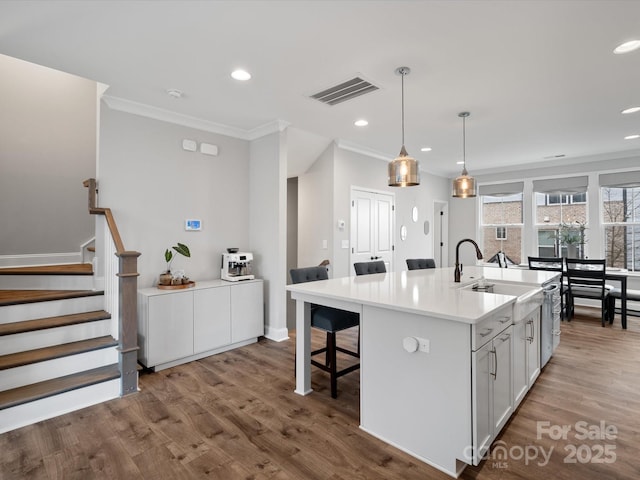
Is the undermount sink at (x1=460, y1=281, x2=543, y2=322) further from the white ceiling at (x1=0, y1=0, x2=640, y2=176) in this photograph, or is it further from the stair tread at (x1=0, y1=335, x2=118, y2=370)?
the stair tread at (x1=0, y1=335, x2=118, y2=370)

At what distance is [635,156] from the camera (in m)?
5.83

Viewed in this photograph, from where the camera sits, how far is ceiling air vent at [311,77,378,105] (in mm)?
3164

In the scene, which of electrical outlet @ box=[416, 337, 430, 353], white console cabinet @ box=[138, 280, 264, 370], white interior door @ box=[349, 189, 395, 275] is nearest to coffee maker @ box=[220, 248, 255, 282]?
white console cabinet @ box=[138, 280, 264, 370]

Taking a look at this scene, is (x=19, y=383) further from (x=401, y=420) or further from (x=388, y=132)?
(x=388, y=132)

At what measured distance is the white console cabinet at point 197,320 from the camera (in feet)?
10.9

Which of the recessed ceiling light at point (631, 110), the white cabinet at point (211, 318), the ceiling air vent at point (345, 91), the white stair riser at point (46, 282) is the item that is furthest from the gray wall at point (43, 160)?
the recessed ceiling light at point (631, 110)

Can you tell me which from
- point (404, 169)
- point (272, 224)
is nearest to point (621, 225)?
point (404, 169)

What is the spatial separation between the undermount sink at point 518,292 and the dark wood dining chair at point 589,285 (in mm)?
2785

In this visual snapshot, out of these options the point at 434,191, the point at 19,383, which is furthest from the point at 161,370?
the point at 434,191

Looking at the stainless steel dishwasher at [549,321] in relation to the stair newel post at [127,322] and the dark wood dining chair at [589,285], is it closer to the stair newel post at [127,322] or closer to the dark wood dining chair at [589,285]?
the dark wood dining chair at [589,285]

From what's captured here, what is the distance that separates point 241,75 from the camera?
3020 mm

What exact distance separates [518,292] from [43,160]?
565 cm

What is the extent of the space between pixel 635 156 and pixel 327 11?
21.3 feet

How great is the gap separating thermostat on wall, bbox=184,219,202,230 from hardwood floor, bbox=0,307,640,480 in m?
1.68
